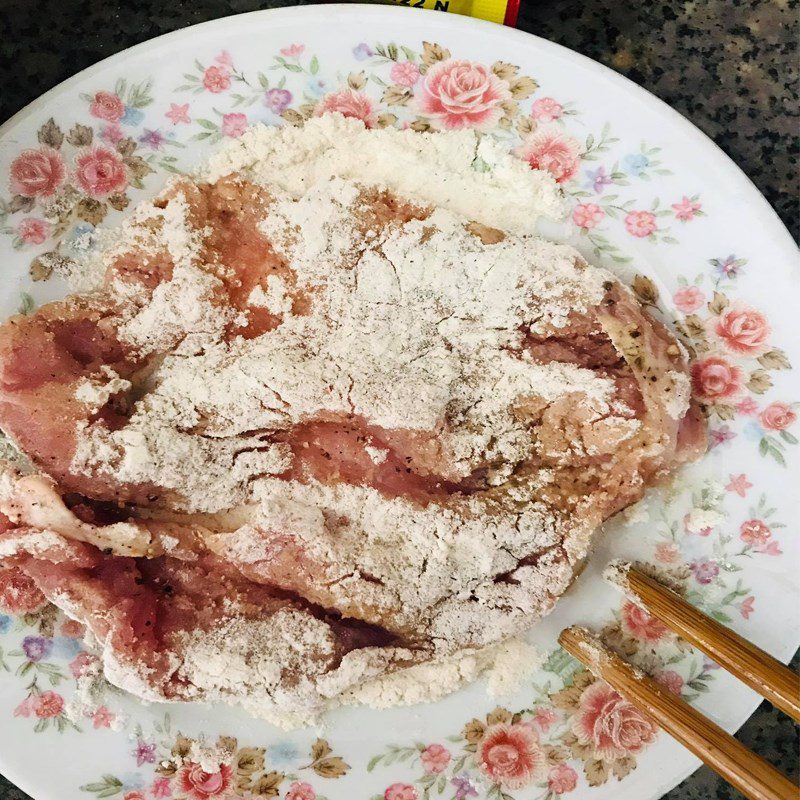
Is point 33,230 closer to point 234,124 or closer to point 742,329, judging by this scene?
point 234,124

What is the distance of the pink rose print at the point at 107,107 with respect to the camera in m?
1.23

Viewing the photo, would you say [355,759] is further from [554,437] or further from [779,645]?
[779,645]

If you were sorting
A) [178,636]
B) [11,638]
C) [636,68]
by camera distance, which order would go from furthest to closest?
[636,68] < [11,638] < [178,636]

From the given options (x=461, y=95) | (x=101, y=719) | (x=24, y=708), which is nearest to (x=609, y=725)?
(x=101, y=719)

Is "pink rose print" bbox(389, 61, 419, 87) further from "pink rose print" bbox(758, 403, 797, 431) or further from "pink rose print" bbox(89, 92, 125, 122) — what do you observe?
"pink rose print" bbox(758, 403, 797, 431)

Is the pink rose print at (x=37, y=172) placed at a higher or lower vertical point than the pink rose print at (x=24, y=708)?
higher

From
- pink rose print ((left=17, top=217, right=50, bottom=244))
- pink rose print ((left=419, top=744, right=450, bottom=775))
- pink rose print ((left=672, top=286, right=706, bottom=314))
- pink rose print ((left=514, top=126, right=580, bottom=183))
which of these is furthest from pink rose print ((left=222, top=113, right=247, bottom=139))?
pink rose print ((left=419, top=744, right=450, bottom=775))

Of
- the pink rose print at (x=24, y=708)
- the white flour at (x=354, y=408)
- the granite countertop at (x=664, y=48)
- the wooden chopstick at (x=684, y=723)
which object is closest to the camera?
the wooden chopstick at (x=684, y=723)

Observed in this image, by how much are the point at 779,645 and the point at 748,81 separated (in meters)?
1.15

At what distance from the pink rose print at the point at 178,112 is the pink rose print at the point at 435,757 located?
1.30 meters

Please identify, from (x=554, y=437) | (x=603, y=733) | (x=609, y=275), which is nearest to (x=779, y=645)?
(x=603, y=733)

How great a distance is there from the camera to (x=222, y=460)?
1147 millimetres

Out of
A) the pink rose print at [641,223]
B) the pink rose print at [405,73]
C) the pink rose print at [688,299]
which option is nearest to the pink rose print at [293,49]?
the pink rose print at [405,73]

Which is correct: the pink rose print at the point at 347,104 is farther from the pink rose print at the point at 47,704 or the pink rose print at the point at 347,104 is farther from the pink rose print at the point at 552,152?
the pink rose print at the point at 47,704
